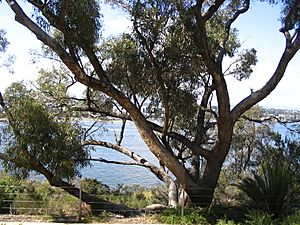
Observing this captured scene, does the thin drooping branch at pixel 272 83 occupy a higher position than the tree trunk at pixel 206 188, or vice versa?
the thin drooping branch at pixel 272 83

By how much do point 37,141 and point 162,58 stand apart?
124 inches

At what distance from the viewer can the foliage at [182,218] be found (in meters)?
8.13

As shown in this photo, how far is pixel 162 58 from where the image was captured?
907 centimetres

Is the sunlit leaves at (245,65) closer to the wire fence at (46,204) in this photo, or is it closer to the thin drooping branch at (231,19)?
the thin drooping branch at (231,19)

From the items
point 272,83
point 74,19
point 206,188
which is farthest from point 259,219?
point 74,19

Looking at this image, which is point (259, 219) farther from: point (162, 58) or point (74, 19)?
point (74, 19)

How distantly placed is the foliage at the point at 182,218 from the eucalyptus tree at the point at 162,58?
131cm

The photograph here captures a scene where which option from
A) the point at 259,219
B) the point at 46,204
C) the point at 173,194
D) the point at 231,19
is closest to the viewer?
the point at 259,219

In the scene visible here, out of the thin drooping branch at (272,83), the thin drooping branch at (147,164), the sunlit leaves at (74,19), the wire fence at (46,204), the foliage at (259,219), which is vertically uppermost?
the sunlit leaves at (74,19)

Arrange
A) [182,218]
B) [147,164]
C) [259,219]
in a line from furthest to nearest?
1. [147,164]
2. [182,218]
3. [259,219]

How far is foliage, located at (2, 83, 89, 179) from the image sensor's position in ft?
27.6

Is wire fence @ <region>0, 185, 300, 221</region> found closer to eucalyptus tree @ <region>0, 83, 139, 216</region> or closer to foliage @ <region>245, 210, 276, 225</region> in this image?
eucalyptus tree @ <region>0, 83, 139, 216</region>

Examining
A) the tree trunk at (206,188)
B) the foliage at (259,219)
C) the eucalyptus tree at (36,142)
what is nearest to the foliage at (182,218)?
the foliage at (259,219)

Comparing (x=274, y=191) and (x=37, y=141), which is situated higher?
(x=37, y=141)
